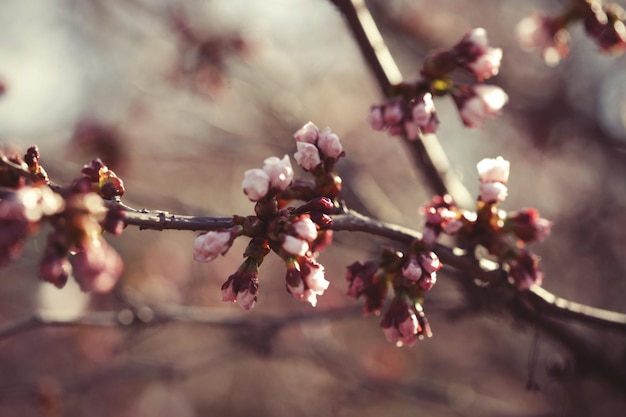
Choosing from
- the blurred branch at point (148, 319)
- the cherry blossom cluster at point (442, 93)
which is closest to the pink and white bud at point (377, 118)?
the cherry blossom cluster at point (442, 93)

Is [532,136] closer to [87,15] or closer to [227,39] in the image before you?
[227,39]

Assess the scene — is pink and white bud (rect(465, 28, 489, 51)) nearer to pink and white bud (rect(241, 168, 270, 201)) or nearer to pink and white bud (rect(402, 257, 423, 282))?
pink and white bud (rect(402, 257, 423, 282))

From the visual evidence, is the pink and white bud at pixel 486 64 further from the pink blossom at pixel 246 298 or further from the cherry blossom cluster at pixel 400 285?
the pink blossom at pixel 246 298

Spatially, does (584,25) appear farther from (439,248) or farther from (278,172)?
(278,172)

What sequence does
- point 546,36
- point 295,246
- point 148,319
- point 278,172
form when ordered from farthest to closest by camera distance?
point 148,319 < point 546,36 < point 278,172 < point 295,246

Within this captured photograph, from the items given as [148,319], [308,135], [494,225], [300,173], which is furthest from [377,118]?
[300,173]
